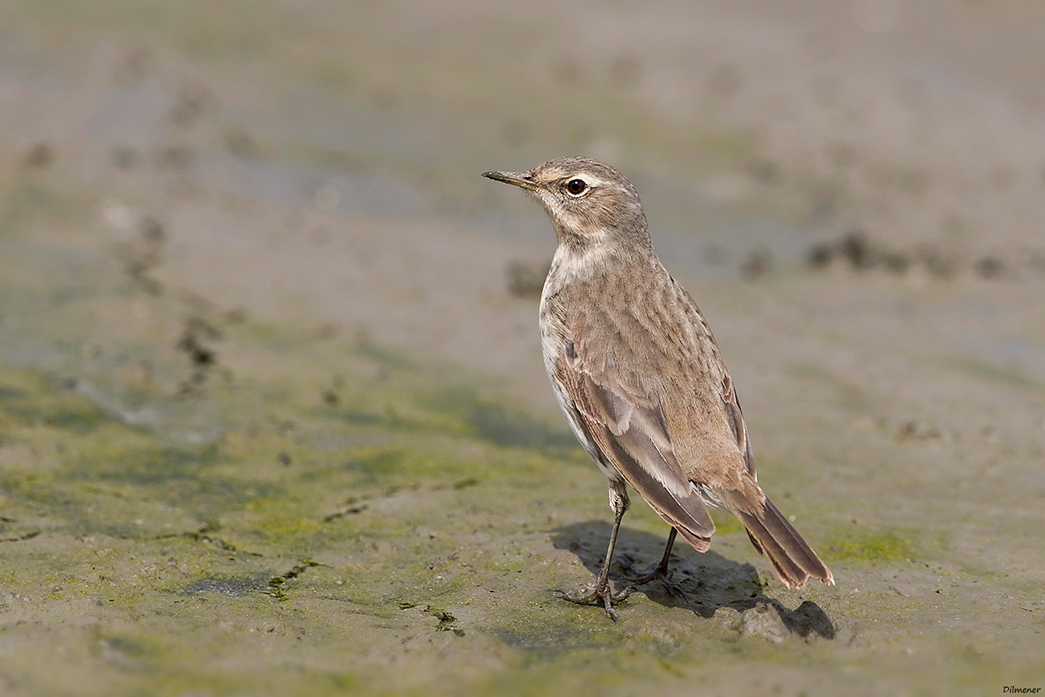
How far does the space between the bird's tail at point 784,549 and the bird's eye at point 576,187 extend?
101 inches

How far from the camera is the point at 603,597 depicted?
18.2 feet

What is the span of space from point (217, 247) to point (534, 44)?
5.90 m

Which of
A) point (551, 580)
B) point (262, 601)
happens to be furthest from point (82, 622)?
point (551, 580)

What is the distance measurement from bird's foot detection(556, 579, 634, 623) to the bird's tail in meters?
0.84

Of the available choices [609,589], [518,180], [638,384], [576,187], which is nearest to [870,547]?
[609,589]

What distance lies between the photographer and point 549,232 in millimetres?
12484

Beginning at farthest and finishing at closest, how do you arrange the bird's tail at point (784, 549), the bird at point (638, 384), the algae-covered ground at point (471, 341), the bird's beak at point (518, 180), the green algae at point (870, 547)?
1. the bird's beak at point (518, 180)
2. the green algae at point (870, 547)
3. the bird at point (638, 384)
4. the algae-covered ground at point (471, 341)
5. the bird's tail at point (784, 549)

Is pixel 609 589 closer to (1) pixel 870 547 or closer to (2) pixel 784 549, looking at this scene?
(2) pixel 784 549

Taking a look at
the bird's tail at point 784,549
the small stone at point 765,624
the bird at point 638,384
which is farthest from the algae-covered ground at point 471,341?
the bird at point 638,384

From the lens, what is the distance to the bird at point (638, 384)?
17.2ft

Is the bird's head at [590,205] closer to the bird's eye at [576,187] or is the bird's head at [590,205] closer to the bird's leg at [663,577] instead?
the bird's eye at [576,187]

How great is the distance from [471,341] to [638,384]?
14.2 ft

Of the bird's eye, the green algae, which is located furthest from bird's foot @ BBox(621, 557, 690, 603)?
the bird's eye

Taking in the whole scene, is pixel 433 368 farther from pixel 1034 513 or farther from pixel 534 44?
pixel 534 44
